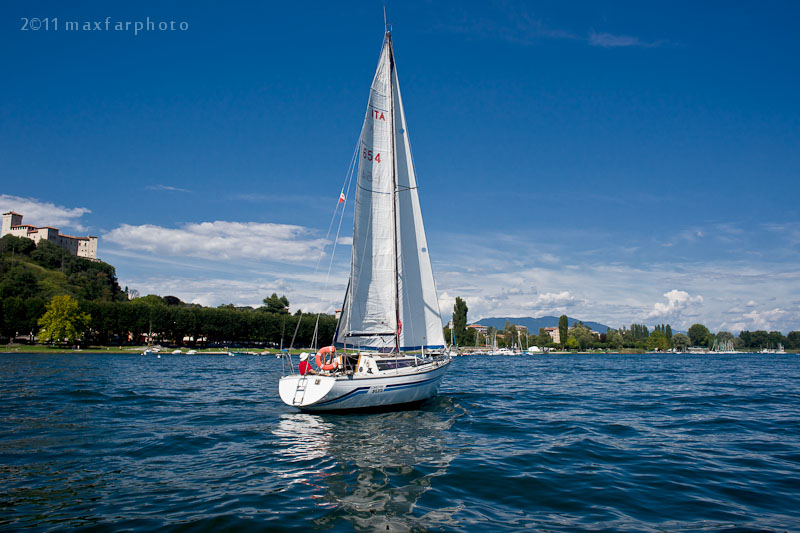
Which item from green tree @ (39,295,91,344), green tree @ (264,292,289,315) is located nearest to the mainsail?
green tree @ (39,295,91,344)

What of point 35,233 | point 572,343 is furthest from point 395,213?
point 35,233

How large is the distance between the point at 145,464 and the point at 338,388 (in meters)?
7.62

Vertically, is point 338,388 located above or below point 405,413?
above

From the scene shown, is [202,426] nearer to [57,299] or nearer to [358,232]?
[358,232]

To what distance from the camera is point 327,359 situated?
65.2 ft

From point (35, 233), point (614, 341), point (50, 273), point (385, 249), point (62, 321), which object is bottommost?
point (614, 341)

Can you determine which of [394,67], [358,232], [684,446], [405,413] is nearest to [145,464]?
[405,413]

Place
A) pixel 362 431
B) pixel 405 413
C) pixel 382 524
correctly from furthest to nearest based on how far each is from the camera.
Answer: pixel 405 413, pixel 362 431, pixel 382 524

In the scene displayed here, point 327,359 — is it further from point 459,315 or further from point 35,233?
point 35,233

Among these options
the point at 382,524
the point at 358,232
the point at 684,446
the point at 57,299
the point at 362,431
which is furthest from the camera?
the point at 57,299

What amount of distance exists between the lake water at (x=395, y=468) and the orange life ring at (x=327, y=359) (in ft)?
6.53

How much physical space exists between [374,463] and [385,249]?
1165cm

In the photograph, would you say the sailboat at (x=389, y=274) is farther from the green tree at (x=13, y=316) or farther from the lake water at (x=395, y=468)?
the green tree at (x=13, y=316)

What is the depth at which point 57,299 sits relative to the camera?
8844cm
